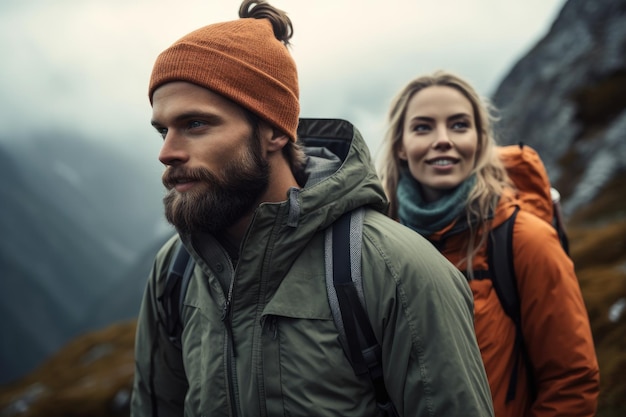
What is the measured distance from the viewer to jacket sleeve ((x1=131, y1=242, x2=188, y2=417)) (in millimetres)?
4879

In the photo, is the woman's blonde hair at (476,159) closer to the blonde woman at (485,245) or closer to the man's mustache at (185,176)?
the blonde woman at (485,245)

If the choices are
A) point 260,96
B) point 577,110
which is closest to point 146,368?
point 260,96

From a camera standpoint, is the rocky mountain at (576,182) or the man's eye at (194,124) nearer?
the man's eye at (194,124)

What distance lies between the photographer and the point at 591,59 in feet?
212

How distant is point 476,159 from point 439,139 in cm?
70

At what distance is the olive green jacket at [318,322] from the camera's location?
359cm

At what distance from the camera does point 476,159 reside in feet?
20.6

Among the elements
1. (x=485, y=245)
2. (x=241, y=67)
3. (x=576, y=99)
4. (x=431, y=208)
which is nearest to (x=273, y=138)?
(x=241, y=67)

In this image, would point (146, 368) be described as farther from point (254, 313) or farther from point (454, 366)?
point (454, 366)

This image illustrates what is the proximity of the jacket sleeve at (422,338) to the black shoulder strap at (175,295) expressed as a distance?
1.79 m

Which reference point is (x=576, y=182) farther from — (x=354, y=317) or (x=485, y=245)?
(x=354, y=317)

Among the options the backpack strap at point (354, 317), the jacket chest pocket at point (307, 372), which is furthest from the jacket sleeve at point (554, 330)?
the jacket chest pocket at point (307, 372)

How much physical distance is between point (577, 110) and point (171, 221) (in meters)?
63.8

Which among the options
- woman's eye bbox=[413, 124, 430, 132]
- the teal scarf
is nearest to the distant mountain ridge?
woman's eye bbox=[413, 124, 430, 132]
